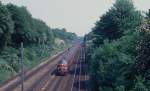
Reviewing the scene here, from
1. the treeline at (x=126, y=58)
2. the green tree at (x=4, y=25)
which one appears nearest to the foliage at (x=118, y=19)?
the treeline at (x=126, y=58)

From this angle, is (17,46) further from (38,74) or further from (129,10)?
(129,10)

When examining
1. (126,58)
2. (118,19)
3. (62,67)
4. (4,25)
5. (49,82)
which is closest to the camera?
(126,58)

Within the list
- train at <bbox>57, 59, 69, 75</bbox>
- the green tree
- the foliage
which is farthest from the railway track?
the foliage

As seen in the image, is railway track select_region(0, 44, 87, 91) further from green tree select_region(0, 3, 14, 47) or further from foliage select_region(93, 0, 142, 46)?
foliage select_region(93, 0, 142, 46)

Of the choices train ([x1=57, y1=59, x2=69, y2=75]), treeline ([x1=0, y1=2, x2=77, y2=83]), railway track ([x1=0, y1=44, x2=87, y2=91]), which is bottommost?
railway track ([x1=0, y1=44, x2=87, y2=91])

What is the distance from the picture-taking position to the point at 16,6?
102312mm

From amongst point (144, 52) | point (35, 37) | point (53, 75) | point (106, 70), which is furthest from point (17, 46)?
point (144, 52)

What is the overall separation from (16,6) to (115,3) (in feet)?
107

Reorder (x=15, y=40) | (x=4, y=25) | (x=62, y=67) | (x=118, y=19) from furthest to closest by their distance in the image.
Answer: (x=15, y=40), (x=4, y=25), (x=62, y=67), (x=118, y=19)

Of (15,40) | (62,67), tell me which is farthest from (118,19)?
(15,40)

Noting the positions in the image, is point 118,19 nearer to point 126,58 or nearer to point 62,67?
point 62,67

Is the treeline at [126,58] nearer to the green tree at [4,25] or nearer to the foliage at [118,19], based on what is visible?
the foliage at [118,19]

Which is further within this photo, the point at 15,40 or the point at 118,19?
the point at 15,40

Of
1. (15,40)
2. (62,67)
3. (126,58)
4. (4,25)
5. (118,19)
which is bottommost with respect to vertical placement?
(62,67)
